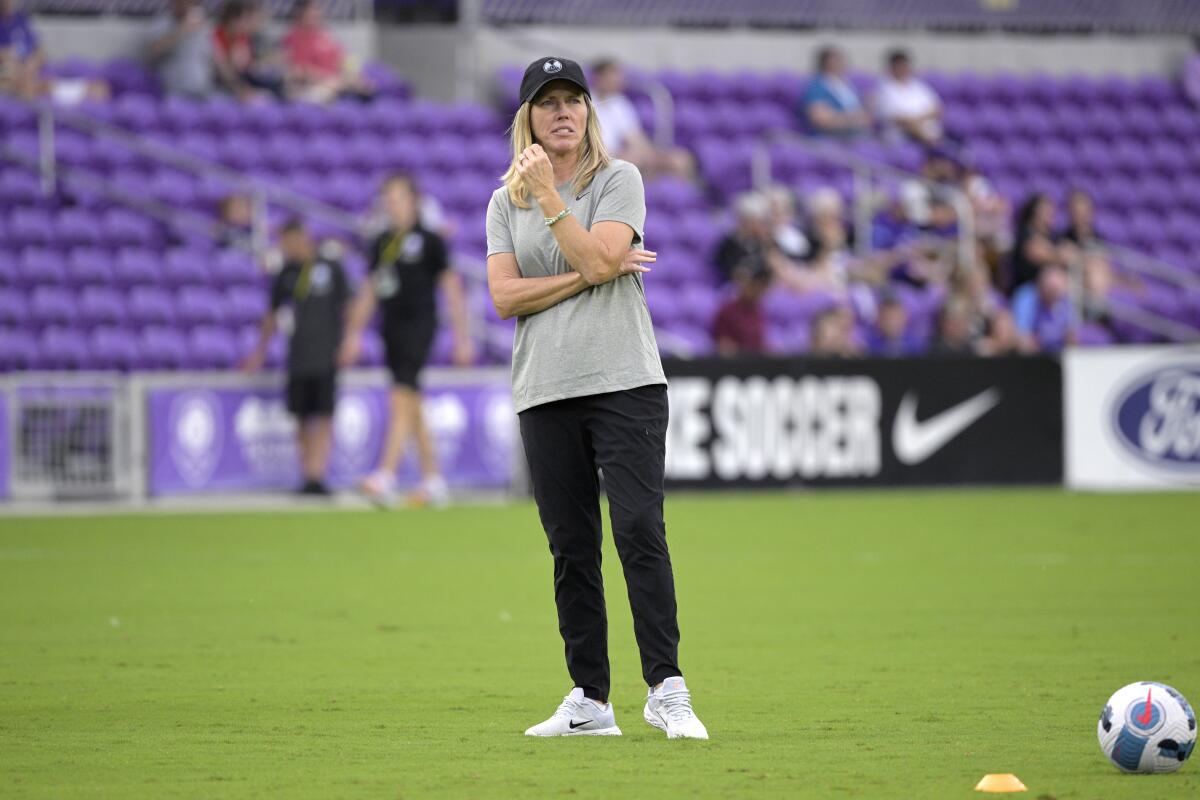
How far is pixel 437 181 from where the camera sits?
70.3 ft

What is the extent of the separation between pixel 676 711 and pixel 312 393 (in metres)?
11.3

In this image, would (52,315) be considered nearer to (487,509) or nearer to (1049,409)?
(487,509)

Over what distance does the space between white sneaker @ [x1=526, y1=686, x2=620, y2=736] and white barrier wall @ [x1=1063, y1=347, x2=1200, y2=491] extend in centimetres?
1319

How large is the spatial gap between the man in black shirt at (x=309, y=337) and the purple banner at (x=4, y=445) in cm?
209

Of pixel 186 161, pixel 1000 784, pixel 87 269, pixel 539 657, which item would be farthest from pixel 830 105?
pixel 1000 784

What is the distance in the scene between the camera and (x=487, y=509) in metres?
16.7

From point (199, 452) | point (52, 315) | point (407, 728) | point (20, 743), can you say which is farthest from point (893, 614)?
point (52, 315)

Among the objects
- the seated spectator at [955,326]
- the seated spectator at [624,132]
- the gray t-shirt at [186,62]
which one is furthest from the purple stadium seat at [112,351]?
the seated spectator at [955,326]

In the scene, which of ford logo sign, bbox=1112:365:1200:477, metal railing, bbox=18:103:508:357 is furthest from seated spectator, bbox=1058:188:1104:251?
metal railing, bbox=18:103:508:357

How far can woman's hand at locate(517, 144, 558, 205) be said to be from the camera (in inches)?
240

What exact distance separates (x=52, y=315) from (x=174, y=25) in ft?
13.5

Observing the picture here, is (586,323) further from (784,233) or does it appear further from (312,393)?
(784,233)

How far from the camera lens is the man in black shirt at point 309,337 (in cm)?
1700

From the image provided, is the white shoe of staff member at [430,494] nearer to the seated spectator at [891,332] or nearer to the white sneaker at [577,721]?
the seated spectator at [891,332]
